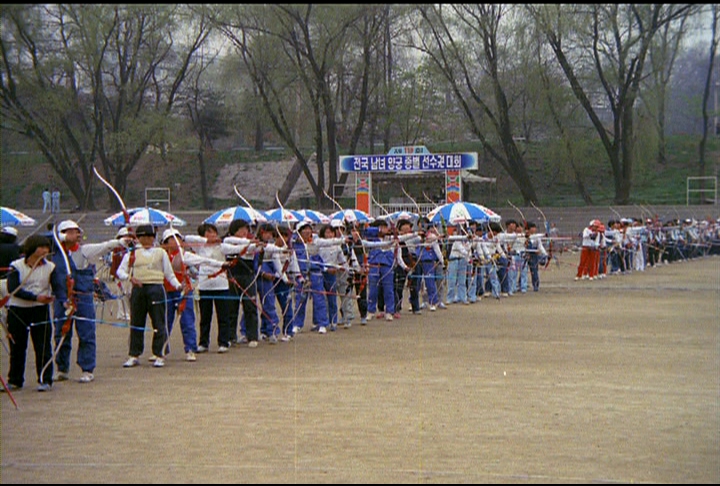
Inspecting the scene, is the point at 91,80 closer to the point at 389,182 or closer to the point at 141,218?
the point at 141,218

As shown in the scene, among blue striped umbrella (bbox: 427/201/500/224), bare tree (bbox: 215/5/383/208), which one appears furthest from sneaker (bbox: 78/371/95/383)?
bare tree (bbox: 215/5/383/208)

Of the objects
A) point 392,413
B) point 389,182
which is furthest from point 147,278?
point 389,182

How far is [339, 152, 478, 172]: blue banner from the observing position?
117 ft

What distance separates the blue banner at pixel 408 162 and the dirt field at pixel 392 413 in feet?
71.5

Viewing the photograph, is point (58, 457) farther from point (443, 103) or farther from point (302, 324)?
point (443, 103)

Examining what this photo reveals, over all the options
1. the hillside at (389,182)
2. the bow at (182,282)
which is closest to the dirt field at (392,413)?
the bow at (182,282)

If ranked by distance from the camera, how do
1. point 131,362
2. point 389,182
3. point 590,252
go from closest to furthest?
point 131,362, point 590,252, point 389,182

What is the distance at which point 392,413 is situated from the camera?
325 inches

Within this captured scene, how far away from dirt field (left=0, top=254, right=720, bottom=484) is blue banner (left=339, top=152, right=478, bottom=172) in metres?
21.8

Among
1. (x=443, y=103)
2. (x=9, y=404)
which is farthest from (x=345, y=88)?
(x=9, y=404)

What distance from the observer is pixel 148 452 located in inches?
272

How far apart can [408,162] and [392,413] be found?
1127 inches

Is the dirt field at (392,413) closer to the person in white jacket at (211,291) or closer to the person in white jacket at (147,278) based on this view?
the person in white jacket at (211,291)

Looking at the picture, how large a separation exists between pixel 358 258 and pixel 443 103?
1075 inches
